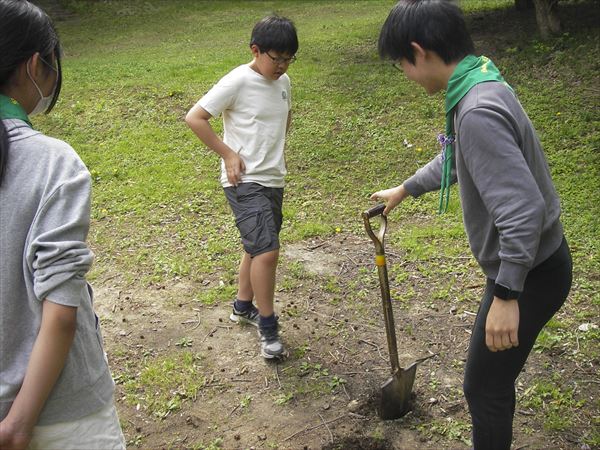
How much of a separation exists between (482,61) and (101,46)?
37.1 ft

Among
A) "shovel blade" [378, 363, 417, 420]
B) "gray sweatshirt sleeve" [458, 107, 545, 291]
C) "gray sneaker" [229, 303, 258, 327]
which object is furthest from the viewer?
"gray sneaker" [229, 303, 258, 327]

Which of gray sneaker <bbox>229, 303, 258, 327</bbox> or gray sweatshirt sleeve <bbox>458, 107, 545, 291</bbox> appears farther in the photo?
gray sneaker <bbox>229, 303, 258, 327</bbox>

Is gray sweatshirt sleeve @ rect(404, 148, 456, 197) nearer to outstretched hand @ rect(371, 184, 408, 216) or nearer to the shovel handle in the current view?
outstretched hand @ rect(371, 184, 408, 216)

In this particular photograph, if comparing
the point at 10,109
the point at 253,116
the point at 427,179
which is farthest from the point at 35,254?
the point at 253,116

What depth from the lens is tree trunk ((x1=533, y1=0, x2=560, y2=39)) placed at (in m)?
8.08

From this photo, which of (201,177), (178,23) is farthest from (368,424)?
(178,23)

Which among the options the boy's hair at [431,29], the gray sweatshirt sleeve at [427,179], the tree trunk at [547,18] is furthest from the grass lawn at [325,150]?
the boy's hair at [431,29]

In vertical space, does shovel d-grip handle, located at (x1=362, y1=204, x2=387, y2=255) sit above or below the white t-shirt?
below

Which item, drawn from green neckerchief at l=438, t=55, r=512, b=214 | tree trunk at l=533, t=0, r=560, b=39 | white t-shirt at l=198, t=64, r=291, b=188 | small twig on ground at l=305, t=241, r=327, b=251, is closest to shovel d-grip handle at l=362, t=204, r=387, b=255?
white t-shirt at l=198, t=64, r=291, b=188

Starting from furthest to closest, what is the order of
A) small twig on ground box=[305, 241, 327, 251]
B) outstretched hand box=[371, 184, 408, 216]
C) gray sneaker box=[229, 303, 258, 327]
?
small twig on ground box=[305, 241, 327, 251], gray sneaker box=[229, 303, 258, 327], outstretched hand box=[371, 184, 408, 216]

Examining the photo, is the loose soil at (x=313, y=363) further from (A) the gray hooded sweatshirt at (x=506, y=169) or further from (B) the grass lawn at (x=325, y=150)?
(A) the gray hooded sweatshirt at (x=506, y=169)

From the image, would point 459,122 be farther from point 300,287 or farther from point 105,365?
point 300,287

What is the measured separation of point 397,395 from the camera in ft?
10.0

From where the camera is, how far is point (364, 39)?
412 inches
